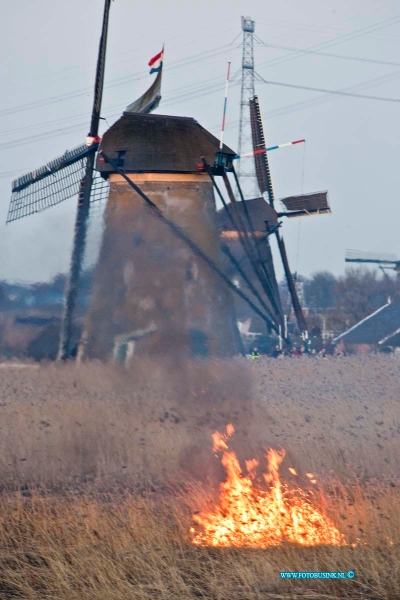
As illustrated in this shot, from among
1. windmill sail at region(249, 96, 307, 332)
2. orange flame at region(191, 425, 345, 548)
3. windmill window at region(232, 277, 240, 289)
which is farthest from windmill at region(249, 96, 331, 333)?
orange flame at region(191, 425, 345, 548)

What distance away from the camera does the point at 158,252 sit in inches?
965

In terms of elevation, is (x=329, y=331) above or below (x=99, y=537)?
above

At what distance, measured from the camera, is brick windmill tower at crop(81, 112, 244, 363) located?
2225 centimetres

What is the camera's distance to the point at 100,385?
17812 millimetres

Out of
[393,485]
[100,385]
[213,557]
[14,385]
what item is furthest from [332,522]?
[14,385]

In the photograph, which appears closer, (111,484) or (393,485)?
(393,485)

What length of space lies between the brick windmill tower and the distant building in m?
20.0

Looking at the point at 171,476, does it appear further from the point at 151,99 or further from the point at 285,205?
the point at 285,205

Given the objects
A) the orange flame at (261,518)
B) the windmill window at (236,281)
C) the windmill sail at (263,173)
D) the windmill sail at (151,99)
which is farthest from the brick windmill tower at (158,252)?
the orange flame at (261,518)

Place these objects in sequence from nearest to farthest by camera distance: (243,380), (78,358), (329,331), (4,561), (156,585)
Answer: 1. (156,585)
2. (4,561)
3. (243,380)
4. (78,358)
5. (329,331)

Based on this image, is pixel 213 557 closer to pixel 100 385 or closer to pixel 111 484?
pixel 111 484

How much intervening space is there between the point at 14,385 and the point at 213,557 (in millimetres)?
10747

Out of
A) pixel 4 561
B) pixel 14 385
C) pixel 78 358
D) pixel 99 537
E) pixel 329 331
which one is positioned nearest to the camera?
pixel 4 561

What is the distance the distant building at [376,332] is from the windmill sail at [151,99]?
2085 centimetres
